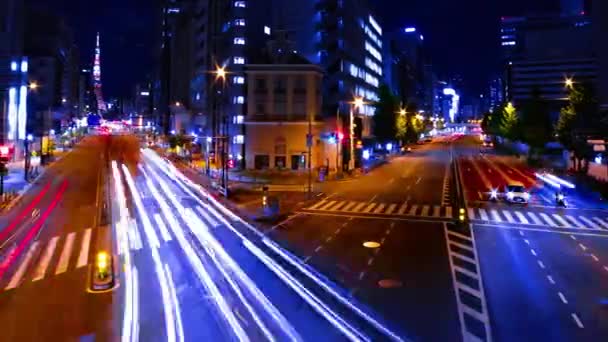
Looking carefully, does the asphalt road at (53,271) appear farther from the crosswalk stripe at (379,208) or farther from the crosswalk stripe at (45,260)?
the crosswalk stripe at (379,208)

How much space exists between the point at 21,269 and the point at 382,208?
2472cm

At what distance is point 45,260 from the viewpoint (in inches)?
911

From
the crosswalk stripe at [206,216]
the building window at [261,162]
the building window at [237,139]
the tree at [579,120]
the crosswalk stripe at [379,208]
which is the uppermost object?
the tree at [579,120]

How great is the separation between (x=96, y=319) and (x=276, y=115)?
5743 cm

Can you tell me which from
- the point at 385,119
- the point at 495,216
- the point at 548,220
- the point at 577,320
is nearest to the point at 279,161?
the point at 385,119

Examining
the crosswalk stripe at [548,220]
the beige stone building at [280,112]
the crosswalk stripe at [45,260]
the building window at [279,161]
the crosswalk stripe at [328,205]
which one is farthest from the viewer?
the building window at [279,161]

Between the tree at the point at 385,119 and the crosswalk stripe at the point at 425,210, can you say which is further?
the tree at the point at 385,119

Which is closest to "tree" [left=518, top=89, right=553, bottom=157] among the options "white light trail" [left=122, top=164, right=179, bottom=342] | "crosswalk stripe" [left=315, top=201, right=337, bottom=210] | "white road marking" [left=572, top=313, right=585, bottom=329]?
"crosswalk stripe" [left=315, top=201, right=337, bottom=210]

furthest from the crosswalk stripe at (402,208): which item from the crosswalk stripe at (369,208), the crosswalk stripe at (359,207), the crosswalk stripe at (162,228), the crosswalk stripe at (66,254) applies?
the crosswalk stripe at (66,254)

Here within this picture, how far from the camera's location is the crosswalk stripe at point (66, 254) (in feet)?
71.6

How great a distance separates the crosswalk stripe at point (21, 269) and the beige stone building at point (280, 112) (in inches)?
1849

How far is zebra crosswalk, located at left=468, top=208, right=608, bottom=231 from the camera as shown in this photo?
3269cm

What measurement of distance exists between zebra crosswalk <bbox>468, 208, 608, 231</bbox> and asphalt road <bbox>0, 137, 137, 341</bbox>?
24.3 m

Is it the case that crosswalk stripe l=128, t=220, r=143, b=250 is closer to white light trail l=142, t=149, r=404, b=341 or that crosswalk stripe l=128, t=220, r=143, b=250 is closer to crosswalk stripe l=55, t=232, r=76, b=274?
crosswalk stripe l=55, t=232, r=76, b=274
